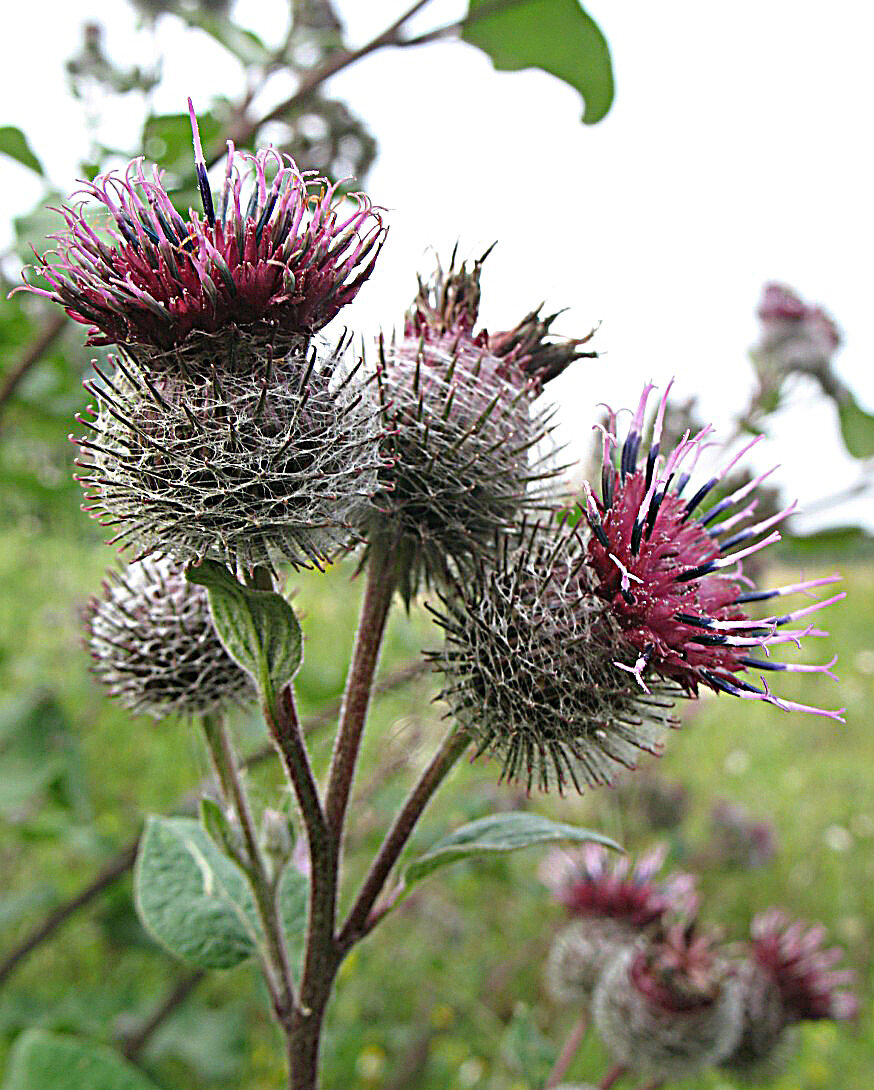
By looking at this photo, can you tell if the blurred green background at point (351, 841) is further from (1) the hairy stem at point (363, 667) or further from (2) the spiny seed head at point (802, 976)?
(2) the spiny seed head at point (802, 976)

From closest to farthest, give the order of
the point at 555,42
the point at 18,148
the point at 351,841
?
1. the point at 555,42
2. the point at 18,148
3. the point at 351,841

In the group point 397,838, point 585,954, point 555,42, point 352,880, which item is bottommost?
point 352,880

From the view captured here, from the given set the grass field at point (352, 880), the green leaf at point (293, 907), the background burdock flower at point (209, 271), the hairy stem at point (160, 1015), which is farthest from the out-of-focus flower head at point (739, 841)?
the background burdock flower at point (209, 271)

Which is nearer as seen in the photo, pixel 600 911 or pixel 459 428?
pixel 459 428

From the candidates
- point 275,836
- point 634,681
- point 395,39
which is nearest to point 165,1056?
point 275,836

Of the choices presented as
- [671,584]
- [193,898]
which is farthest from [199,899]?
[671,584]

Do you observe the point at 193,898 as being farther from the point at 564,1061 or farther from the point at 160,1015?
the point at 160,1015
